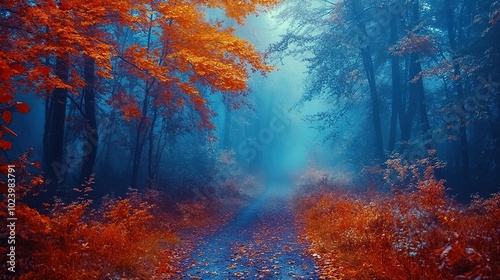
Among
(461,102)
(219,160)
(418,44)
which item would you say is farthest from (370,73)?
(219,160)

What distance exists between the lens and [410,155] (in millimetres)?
16453

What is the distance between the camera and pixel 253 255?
345 inches

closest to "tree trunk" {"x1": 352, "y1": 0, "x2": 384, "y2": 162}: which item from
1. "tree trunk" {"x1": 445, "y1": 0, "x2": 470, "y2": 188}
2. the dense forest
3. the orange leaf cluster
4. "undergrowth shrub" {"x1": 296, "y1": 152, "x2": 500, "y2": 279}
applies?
the dense forest

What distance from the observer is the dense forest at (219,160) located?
20.7 ft

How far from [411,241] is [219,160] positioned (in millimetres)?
17642

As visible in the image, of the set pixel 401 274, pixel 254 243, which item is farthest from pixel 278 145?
pixel 401 274

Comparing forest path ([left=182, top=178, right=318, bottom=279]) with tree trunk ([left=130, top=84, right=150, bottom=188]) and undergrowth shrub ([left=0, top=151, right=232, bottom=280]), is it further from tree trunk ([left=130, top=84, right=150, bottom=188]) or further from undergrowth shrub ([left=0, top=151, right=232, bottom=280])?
tree trunk ([left=130, top=84, right=150, bottom=188])

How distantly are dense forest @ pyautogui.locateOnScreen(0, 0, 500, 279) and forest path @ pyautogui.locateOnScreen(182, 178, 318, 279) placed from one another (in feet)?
0.22

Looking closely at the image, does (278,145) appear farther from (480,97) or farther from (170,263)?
(170,263)

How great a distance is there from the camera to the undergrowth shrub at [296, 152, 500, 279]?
5207mm

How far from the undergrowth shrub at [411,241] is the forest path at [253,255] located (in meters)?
0.55

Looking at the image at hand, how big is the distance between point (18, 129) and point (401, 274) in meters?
39.9

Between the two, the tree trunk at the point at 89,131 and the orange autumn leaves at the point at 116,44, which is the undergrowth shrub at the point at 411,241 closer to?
the orange autumn leaves at the point at 116,44

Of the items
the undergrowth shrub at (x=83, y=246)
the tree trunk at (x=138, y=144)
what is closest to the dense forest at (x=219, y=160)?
the undergrowth shrub at (x=83, y=246)
